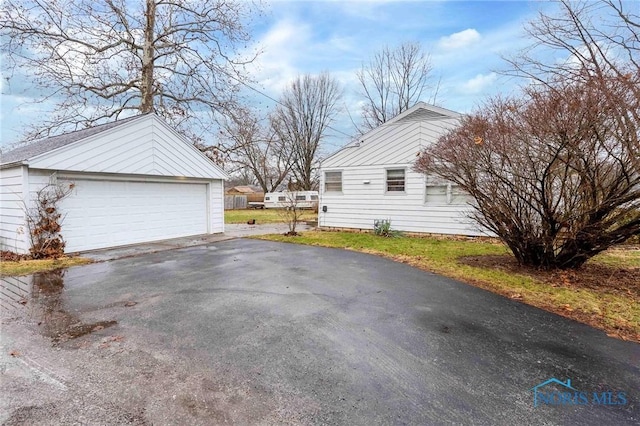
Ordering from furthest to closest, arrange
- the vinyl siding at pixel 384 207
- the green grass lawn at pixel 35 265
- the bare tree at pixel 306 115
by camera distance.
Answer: the bare tree at pixel 306 115 < the vinyl siding at pixel 384 207 < the green grass lawn at pixel 35 265

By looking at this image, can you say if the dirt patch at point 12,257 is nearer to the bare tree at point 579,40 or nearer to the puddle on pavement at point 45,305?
the puddle on pavement at point 45,305

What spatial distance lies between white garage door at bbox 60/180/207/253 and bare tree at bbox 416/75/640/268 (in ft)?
27.2

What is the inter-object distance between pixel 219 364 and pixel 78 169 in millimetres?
7602

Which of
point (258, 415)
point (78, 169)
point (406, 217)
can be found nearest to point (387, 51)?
point (406, 217)

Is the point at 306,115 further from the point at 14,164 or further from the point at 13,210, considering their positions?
the point at 13,210

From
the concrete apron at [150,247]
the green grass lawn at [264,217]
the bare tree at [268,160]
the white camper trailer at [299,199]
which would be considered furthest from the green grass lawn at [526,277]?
the white camper trailer at [299,199]

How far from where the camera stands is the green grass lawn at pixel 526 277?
3965 millimetres

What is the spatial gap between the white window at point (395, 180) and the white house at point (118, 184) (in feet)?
20.0

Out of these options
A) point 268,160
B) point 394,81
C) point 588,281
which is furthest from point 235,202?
point 588,281

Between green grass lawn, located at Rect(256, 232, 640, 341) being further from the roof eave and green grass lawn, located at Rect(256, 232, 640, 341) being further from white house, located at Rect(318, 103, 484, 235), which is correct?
the roof eave

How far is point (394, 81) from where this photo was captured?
26.4 m

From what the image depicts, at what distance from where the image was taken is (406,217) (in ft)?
37.8

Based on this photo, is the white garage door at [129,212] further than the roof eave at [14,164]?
Yes

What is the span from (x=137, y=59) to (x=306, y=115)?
17069mm
